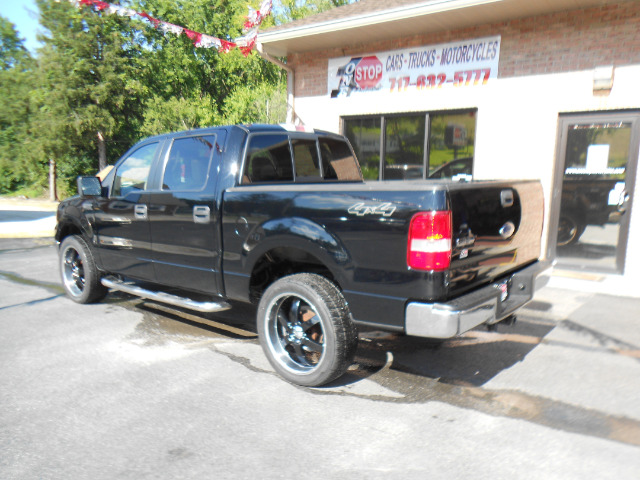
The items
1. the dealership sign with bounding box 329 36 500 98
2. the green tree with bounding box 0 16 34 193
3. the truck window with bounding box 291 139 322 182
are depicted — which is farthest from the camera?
the green tree with bounding box 0 16 34 193

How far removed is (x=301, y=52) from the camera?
10141 mm

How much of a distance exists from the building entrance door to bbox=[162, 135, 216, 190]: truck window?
5.64 m

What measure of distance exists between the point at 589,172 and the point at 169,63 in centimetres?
3077

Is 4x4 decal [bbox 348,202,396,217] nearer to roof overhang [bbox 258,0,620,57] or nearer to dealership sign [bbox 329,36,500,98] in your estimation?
roof overhang [bbox 258,0,620,57]

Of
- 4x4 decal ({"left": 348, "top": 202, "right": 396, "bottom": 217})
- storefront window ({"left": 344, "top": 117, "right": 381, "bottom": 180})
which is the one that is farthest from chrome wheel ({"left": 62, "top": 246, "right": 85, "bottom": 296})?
storefront window ({"left": 344, "top": 117, "right": 381, "bottom": 180})

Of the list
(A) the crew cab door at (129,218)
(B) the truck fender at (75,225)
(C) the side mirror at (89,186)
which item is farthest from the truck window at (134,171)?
(B) the truck fender at (75,225)

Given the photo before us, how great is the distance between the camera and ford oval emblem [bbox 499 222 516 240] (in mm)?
3521

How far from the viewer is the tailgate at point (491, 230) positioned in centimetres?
306

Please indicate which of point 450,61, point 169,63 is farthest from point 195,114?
point 450,61

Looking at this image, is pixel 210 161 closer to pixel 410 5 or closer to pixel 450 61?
pixel 410 5

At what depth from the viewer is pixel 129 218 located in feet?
16.2

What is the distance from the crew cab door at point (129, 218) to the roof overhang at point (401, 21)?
4.76 m

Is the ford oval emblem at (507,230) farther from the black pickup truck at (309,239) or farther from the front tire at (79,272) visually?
the front tire at (79,272)

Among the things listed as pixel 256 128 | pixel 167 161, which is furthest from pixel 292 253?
pixel 167 161
